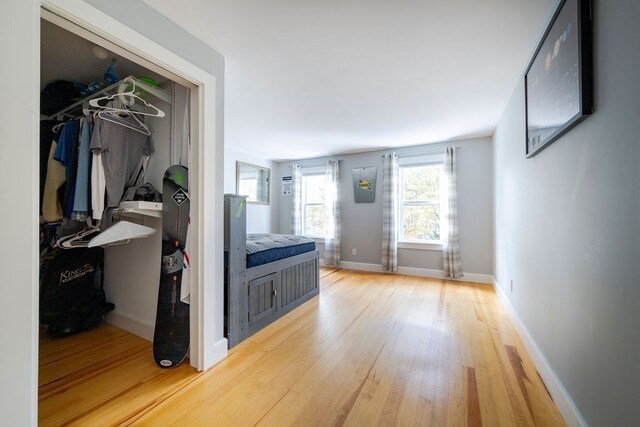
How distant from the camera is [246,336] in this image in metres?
2.20

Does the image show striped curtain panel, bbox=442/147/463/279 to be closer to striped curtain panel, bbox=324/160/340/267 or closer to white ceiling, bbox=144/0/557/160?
white ceiling, bbox=144/0/557/160

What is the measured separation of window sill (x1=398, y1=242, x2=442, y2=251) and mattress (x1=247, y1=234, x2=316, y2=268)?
2.00 m

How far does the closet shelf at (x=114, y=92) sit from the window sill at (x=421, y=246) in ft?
13.1

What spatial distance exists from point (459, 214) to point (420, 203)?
0.64 meters

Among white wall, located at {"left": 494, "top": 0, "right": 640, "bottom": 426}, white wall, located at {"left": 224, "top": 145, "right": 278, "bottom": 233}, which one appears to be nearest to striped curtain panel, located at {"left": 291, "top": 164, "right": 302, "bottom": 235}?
white wall, located at {"left": 224, "top": 145, "right": 278, "bottom": 233}

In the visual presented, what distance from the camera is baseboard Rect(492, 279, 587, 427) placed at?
4.07 ft

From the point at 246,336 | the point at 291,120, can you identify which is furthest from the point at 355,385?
the point at 291,120

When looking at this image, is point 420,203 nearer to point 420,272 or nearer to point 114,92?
point 420,272

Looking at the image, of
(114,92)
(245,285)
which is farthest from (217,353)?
(114,92)

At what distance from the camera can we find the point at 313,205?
549 cm

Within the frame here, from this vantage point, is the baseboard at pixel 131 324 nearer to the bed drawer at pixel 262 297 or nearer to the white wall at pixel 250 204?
the bed drawer at pixel 262 297

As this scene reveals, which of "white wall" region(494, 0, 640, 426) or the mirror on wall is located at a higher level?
the mirror on wall
